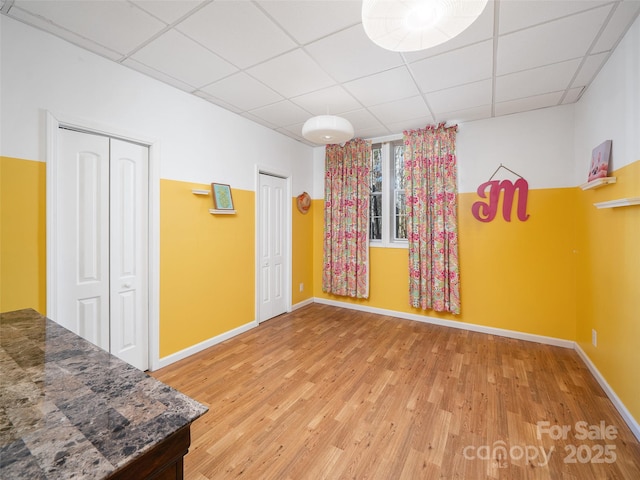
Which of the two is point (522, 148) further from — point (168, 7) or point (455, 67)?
point (168, 7)

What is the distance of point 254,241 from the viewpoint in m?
3.62

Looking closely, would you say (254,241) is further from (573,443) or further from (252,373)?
(573,443)

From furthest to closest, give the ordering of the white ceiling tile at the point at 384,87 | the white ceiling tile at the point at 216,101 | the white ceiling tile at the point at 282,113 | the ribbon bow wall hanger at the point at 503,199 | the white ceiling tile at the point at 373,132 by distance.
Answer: the white ceiling tile at the point at 373,132 < the ribbon bow wall hanger at the point at 503,199 < the white ceiling tile at the point at 282,113 < the white ceiling tile at the point at 216,101 < the white ceiling tile at the point at 384,87

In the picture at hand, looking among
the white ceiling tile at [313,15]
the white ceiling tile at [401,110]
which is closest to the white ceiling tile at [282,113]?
the white ceiling tile at [401,110]

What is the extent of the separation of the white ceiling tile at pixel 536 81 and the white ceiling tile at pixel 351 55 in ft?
3.77

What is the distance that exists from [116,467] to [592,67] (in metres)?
3.75

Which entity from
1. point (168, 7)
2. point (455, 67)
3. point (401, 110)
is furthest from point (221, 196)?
point (455, 67)

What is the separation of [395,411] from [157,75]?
3450 millimetres

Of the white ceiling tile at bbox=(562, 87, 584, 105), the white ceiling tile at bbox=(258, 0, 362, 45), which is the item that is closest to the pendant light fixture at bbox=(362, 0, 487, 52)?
the white ceiling tile at bbox=(258, 0, 362, 45)

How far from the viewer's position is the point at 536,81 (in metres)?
2.56

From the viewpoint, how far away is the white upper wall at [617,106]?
1.82 m

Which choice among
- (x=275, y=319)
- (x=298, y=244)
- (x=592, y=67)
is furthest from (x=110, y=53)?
(x=592, y=67)

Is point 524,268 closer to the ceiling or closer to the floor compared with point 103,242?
closer to the floor

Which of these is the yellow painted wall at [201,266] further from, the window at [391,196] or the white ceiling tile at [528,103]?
the white ceiling tile at [528,103]
